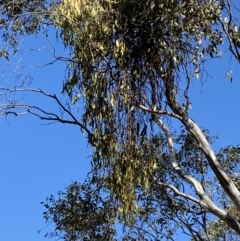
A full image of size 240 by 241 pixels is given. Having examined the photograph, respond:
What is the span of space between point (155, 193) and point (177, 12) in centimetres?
414

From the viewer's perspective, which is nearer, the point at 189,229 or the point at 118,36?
the point at 118,36

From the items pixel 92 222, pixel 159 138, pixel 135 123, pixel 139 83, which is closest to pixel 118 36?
pixel 139 83

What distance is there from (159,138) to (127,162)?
2.41 m

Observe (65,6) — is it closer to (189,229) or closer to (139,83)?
(139,83)

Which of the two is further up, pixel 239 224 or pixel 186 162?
pixel 186 162

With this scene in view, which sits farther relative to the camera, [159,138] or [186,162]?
[186,162]

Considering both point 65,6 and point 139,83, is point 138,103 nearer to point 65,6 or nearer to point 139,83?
point 139,83

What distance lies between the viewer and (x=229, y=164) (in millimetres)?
10469

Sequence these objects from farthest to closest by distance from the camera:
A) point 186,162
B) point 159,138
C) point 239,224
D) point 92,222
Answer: point 186,162 < point 92,222 < point 159,138 < point 239,224

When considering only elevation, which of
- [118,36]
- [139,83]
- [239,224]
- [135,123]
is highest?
[118,36]

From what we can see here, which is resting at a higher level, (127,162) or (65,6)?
(65,6)

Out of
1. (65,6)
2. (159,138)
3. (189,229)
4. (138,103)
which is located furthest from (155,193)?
(65,6)

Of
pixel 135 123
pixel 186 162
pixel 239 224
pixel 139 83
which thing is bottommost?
pixel 239 224

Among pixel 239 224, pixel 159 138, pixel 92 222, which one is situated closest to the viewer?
pixel 239 224
